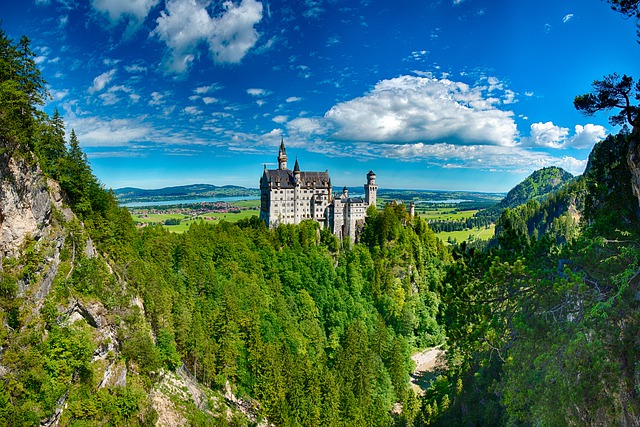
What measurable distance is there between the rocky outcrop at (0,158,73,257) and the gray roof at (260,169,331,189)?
48030 millimetres

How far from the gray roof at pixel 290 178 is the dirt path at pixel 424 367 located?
3736 cm

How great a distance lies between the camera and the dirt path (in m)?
56.2

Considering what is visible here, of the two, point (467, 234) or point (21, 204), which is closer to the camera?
point (21, 204)

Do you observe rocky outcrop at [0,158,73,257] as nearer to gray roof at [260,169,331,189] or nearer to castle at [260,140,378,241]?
castle at [260,140,378,241]

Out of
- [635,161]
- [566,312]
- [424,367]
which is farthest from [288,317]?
[635,161]

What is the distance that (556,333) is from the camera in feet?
43.5

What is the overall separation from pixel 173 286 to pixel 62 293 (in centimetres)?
1868

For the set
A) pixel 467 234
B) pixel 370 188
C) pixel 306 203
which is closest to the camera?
pixel 306 203

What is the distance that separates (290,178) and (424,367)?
42.5 metres

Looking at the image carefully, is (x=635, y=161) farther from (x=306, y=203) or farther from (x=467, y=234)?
(x=467, y=234)

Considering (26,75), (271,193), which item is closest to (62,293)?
(26,75)

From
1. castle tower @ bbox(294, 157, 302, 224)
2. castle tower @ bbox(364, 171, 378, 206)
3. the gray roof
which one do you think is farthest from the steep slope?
castle tower @ bbox(364, 171, 378, 206)

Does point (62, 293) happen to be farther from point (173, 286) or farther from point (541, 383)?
point (541, 383)

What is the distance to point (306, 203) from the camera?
248 ft
